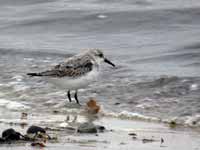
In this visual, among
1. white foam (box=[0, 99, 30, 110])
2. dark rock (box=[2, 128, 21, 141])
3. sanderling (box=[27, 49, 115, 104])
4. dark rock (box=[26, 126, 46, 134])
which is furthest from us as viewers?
sanderling (box=[27, 49, 115, 104])

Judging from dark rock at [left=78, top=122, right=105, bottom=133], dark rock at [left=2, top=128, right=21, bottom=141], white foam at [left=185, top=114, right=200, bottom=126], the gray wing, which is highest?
dark rock at [left=2, top=128, right=21, bottom=141]

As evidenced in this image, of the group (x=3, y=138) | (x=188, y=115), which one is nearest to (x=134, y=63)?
(x=188, y=115)

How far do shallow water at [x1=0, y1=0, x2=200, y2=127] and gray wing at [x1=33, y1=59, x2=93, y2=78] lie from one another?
42 cm

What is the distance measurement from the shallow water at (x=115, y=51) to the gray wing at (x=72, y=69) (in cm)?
42

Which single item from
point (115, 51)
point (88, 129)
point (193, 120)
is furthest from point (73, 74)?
point (115, 51)

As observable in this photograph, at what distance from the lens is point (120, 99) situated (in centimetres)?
921

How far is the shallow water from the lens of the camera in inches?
355

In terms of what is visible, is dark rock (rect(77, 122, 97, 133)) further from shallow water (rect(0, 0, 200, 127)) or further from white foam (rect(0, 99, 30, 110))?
white foam (rect(0, 99, 30, 110))

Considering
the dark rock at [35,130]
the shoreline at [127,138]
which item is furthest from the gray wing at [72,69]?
the dark rock at [35,130]

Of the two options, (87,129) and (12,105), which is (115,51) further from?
(87,129)

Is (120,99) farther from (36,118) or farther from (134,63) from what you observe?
(134,63)

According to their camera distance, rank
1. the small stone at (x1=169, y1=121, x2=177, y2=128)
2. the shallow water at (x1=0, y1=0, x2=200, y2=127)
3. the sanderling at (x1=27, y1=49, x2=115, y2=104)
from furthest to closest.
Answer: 1. the sanderling at (x1=27, y1=49, x2=115, y2=104)
2. the shallow water at (x1=0, y1=0, x2=200, y2=127)
3. the small stone at (x1=169, y1=121, x2=177, y2=128)

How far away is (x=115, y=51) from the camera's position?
1254 cm

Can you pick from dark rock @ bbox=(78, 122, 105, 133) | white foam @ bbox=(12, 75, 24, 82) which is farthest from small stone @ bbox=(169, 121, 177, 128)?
white foam @ bbox=(12, 75, 24, 82)
